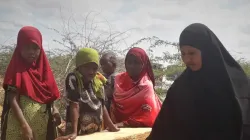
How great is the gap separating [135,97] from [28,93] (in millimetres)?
1691

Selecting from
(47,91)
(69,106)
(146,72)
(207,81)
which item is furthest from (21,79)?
(146,72)

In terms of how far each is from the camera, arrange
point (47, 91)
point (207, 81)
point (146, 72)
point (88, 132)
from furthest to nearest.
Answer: point (146, 72)
point (88, 132)
point (47, 91)
point (207, 81)

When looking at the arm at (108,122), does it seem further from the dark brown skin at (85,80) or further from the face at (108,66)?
the face at (108,66)

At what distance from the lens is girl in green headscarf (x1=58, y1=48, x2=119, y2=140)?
3.09 m

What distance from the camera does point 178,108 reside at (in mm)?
2734

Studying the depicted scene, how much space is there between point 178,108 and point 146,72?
1.66 m

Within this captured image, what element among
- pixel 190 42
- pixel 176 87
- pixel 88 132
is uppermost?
pixel 190 42

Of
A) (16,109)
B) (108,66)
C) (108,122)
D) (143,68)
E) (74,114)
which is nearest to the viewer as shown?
(16,109)

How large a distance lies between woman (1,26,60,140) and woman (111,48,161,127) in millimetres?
1260

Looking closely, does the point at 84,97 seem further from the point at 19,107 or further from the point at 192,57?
the point at 192,57

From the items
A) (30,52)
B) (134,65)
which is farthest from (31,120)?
(134,65)

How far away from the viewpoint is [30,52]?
2.89 meters

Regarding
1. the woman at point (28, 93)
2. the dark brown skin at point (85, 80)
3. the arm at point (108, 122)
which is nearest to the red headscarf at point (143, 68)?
the arm at point (108, 122)

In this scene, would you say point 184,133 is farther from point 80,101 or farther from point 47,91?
point 47,91
